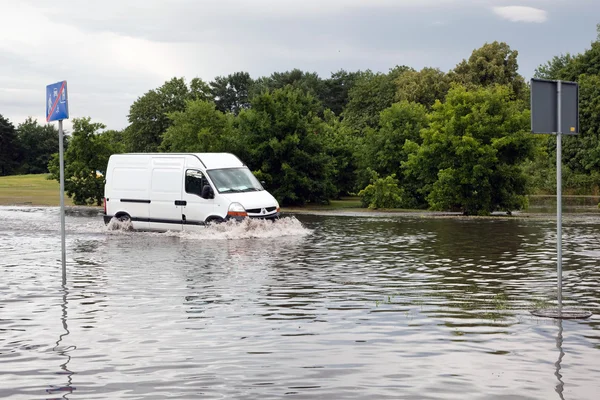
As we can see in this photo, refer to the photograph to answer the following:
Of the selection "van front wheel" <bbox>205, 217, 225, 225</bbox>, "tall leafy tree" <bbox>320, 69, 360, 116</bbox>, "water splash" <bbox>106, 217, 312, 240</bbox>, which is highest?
"tall leafy tree" <bbox>320, 69, 360, 116</bbox>

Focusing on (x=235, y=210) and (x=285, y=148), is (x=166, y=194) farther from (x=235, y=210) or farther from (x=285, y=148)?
(x=285, y=148)

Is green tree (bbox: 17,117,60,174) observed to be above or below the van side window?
above

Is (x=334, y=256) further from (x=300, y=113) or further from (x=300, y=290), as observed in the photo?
(x=300, y=113)

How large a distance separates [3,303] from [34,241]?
12342 mm

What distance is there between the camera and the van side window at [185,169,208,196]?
25781 mm

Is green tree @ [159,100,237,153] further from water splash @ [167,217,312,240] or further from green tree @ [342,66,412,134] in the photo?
green tree @ [342,66,412,134]

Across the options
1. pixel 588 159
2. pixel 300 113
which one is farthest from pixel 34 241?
pixel 588 159

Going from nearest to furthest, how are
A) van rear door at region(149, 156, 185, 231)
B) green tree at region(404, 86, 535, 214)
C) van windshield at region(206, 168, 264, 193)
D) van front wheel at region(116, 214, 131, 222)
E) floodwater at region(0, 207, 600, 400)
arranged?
floodwater at region(0, 207, 600, 400) < van windshield at region(206, 168, 264, 193) < van rear door at region(149, 156, 185, 231) < van front wheel at region(116, 214, 131, 222) < green tree at region(404, 86, 535, 214)

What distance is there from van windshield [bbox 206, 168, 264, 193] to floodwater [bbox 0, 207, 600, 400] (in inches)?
178

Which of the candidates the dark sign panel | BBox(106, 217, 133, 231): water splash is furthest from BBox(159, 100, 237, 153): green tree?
the dark sign panel

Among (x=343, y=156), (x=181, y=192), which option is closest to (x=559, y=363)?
(x=181, y=192)

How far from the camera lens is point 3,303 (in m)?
12.3

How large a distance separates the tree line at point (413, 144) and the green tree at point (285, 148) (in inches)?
2.6

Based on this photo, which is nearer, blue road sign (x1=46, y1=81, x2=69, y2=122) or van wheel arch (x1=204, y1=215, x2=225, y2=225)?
blue road sign (x1=46, y1=81, x2=69, y2=122)
